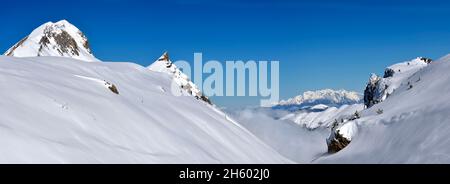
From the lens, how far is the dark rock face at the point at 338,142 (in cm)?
2730

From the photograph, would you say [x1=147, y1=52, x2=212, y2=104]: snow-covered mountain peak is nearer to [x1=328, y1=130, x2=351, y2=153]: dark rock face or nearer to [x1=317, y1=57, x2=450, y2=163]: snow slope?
[x1=328, y1=130, x2=351, y2=153]: dark rock face

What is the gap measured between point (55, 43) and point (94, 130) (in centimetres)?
8689

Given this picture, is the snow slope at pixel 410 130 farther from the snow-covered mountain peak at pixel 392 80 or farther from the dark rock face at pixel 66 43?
the dark rock face at pixel 66 43

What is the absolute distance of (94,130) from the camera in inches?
509

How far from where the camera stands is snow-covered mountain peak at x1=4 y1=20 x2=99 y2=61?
84438mm

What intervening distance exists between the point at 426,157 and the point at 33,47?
8167 cm

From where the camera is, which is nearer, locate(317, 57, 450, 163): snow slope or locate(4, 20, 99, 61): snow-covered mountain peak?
locate(317, 57, 450, 163): snow slope

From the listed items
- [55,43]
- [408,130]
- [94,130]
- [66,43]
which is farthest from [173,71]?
[94,130]

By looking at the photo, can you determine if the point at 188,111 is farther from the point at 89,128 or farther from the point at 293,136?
the point at 293,136

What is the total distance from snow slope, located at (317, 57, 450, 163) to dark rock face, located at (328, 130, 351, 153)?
0.62m

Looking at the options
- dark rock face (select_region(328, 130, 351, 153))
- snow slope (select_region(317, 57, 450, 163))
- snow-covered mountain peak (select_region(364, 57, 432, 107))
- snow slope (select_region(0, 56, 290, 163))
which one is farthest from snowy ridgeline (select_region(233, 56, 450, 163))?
snow-covered mountain peak (select_region(364, 57, 432, 107))
